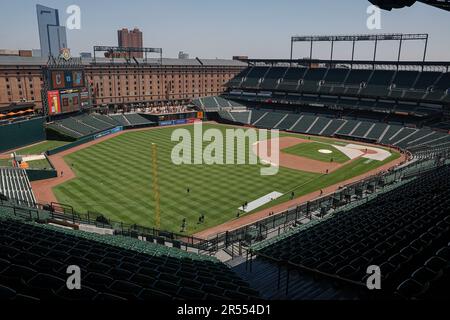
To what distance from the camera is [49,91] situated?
68.6m

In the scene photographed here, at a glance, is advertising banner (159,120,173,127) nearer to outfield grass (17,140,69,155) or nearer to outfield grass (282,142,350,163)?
outfield grass (17,140,69,155)

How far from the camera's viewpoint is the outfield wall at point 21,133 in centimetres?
A: 6025

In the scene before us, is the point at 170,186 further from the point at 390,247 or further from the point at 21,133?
the point at 21,133

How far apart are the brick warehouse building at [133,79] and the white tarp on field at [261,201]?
2849 inches

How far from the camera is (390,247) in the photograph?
14250 mm

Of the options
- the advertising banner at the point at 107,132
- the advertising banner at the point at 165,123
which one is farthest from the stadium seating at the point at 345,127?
the advertising banner at the point at 107,132

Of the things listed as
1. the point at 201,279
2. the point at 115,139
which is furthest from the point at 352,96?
the point at 201,279

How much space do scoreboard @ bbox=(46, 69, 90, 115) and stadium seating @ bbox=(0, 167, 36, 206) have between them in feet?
96.0

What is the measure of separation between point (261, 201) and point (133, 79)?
86587 mm

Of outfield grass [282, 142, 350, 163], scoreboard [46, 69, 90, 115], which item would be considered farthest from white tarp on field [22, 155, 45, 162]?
outfield grass [282, 142, 350, 163]

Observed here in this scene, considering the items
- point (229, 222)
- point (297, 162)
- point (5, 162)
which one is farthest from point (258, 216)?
point (5, 162)

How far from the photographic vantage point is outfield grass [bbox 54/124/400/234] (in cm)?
3622

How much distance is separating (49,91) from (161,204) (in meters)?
46.7

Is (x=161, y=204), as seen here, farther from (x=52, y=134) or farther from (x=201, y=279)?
(x=52, y=134)
